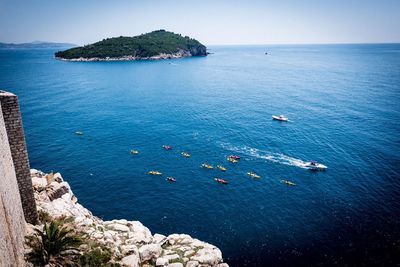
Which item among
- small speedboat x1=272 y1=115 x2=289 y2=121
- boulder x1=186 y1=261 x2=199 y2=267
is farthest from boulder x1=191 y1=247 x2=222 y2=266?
small speedboat x1=272 y1=115 x2=289 y2=121

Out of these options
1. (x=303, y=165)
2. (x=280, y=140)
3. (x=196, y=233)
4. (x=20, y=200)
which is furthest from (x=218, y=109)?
(x=20, y=200)

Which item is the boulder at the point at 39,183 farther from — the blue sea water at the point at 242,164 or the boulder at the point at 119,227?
the blue sea water at the point at 242,164

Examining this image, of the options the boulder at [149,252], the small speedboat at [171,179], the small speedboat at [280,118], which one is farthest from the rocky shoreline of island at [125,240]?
the small speedboat at [280,118]

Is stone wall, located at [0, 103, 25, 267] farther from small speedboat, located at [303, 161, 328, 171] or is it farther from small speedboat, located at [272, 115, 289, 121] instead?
small speedboat, located at [272, 115, 289, 121]

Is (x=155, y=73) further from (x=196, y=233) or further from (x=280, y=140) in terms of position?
(x=196, y=233)

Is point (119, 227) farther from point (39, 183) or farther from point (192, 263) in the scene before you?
point (39, 183)
